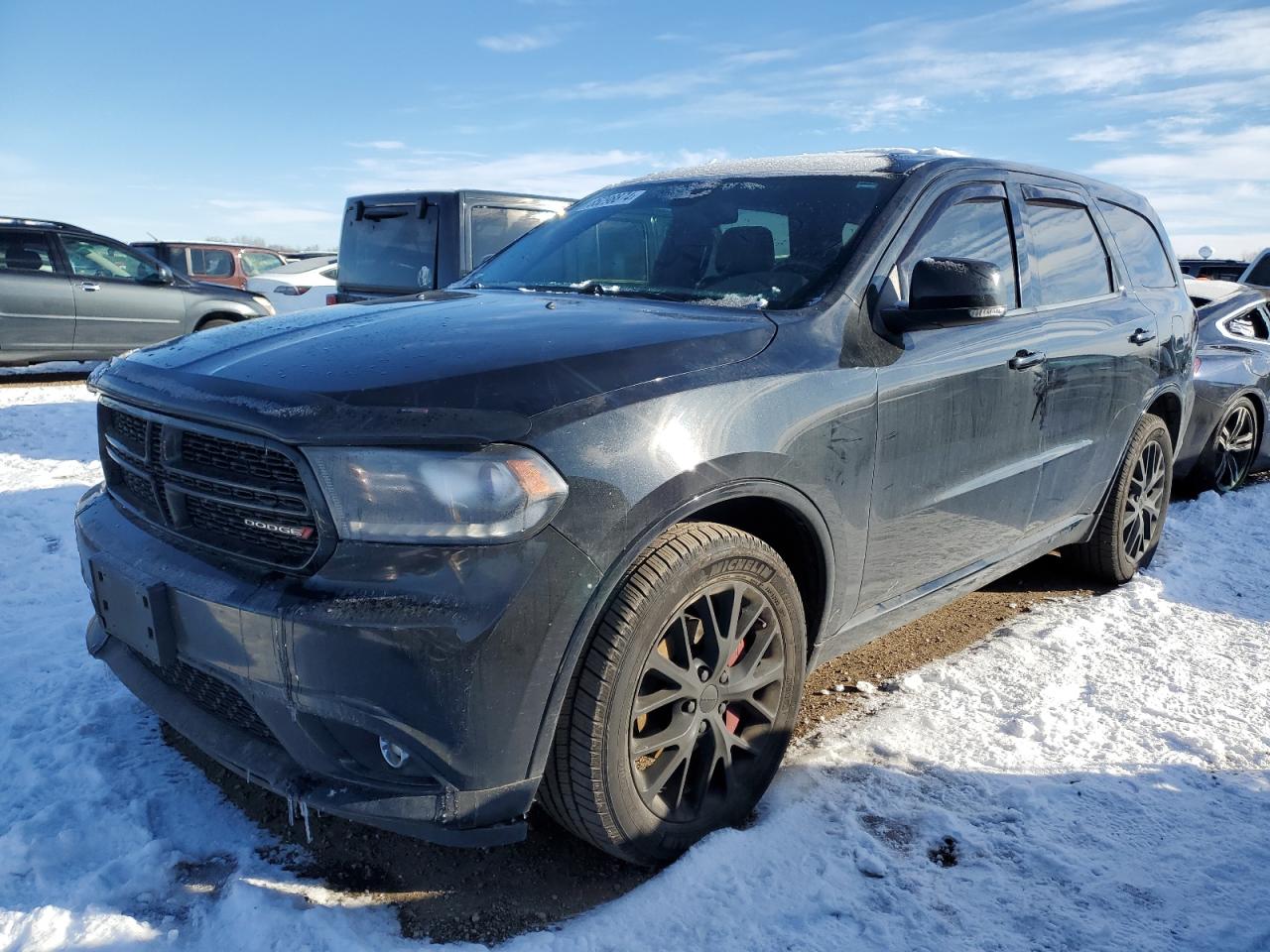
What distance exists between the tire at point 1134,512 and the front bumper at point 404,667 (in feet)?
10.7

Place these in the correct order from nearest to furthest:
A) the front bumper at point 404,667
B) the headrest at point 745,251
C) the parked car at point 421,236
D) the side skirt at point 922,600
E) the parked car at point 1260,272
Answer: the front bumper at point 404,667, the side skirt at point 922,600, the headrest at point 745,251, the parked car at point 421,236, the parked car at point 1260,272

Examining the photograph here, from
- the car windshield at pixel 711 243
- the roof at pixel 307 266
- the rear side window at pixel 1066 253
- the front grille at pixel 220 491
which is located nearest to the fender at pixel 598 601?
the front grille at pixel 220 491

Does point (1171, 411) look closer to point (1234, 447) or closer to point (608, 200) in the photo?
point (1234, 447)

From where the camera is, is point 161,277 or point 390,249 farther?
point 161,277

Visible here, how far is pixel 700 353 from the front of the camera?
7.65ft

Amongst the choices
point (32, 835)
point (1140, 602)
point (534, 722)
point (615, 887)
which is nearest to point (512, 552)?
point (534, 722)

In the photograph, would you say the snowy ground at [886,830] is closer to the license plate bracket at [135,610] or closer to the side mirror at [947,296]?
the license plate bracket at [135,610]

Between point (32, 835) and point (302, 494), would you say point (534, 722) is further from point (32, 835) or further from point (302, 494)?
point (32, 835)

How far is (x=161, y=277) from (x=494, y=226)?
17.0ft

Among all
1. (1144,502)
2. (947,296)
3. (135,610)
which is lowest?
(1144,502)

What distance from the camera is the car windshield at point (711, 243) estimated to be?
2891mm

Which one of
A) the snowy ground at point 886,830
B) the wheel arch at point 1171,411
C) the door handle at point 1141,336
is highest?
the door handle at point 1141,336

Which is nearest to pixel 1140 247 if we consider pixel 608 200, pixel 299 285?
pixel 608 200

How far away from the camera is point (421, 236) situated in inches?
299
